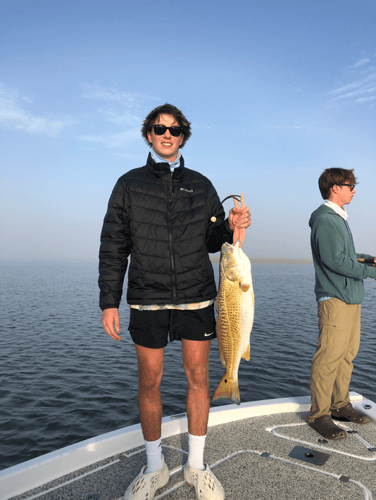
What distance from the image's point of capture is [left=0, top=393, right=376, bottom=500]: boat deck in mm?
2922

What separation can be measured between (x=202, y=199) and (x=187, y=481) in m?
2.46

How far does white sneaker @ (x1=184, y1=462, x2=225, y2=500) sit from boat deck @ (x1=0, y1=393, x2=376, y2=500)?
14cm

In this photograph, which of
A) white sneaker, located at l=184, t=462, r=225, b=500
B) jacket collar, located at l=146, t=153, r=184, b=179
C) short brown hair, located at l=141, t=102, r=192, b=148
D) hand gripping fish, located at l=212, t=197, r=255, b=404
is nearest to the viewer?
hand gripping fish, located at l=212, t=197, r=255, b=404

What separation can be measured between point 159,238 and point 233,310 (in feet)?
2.78

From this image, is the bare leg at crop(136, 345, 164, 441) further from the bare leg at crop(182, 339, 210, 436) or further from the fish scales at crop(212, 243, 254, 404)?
the fish scales at crop(212, 243, 254, 404)

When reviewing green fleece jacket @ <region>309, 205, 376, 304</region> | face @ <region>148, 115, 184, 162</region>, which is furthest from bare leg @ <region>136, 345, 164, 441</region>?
green fleece jacket @ <region>309, 205, 376, 304</region>

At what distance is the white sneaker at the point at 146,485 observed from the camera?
275 cm

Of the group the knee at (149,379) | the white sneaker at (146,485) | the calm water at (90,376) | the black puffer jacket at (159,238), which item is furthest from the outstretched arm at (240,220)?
the calm water at (90,376)

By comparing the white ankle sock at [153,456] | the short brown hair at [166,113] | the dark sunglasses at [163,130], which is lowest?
the white ankle sock at [153,456]

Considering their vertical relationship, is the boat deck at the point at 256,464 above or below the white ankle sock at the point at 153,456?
below

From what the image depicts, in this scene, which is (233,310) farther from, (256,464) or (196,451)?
(256,464)

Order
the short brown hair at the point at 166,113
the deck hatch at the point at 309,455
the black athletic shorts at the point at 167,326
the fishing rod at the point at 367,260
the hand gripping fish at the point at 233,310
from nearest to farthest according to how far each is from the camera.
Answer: the hand gripping fish at the point at 233,310
the black athletic shorts at the point at 167,326
the short brown hair at the point at 166,113
the deck hatch at the point at 309,455
the fishing rod at the point at 367,260

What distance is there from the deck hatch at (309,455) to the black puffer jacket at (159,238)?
6.34 ft

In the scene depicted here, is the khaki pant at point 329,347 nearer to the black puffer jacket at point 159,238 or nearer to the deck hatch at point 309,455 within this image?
the deck hatch at point 309,455
